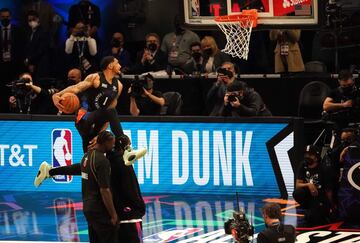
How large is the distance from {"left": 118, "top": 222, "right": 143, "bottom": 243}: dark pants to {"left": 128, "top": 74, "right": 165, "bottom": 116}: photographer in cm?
642

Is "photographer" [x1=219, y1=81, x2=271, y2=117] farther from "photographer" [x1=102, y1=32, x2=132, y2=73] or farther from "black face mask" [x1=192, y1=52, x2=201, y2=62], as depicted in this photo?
"photographer" [x1=102, y1=32, x2=132, y2=73]

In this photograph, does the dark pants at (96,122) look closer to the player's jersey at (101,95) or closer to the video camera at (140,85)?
the player's jersey at (101,95)

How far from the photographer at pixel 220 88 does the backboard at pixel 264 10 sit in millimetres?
2425

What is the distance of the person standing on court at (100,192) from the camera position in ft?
42.5

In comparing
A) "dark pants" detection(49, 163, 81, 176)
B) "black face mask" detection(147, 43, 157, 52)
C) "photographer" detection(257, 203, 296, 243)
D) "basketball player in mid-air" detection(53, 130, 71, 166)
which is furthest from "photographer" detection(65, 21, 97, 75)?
"photographer" detection(257, 203, 296, 243)

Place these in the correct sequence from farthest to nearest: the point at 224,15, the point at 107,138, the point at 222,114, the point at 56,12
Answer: the point at 56,12 → the point at 222,114 → the point at 224,15 → the point at 107,138

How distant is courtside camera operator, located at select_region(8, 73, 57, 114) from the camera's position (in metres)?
20.2

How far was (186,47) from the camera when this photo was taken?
22141 mm

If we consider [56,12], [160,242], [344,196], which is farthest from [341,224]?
[56,12]

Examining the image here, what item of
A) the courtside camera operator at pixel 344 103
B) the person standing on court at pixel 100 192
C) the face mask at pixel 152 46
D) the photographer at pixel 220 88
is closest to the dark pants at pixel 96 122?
the person standing on court at pixel 100 192

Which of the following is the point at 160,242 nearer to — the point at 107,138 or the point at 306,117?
the point at 107,138

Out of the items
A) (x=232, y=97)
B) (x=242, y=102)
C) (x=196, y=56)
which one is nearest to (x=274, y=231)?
(x=232, y=97)

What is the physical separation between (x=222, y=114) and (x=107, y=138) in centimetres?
637

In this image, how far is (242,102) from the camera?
749 inches
